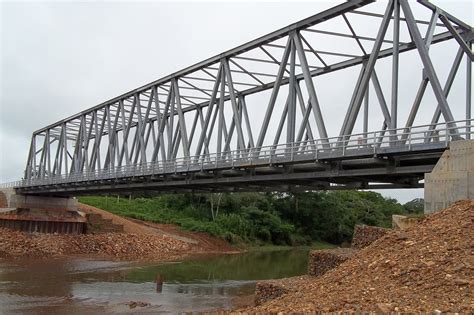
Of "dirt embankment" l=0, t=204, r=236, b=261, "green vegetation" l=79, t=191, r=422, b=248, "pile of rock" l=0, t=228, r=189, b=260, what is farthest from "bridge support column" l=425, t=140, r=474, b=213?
"green vegetation" l=79, t=191, r=422, b=248

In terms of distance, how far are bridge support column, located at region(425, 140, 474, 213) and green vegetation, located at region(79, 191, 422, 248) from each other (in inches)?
1974

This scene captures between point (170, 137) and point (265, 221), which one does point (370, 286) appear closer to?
point (170, 137)

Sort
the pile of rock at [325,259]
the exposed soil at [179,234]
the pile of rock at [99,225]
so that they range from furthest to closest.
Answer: the exposed soil at [179,234]
the pile of rock at [99,225]
the pile of rock at [325,259]

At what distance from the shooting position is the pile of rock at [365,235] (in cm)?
1820

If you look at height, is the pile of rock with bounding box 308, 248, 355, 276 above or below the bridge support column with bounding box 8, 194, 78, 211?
below

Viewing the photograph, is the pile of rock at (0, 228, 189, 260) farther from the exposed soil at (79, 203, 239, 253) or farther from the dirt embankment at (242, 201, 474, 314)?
the dirt embankment at (242, 201, 474, 314)

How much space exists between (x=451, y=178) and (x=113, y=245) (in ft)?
130

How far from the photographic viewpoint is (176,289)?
29031mm

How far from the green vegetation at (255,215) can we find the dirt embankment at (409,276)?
173ft

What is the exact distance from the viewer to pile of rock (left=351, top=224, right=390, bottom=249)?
59.7 ft

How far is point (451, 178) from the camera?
1748 centimetres

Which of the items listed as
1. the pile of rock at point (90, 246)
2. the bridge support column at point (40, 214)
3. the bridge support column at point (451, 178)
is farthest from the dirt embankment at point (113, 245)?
the bridge support column at point (451, 178)

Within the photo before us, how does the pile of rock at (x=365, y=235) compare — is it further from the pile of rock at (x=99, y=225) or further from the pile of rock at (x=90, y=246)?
the pile of rock at (x=99, y=225)

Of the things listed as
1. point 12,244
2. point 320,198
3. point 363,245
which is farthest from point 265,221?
point 363,245
